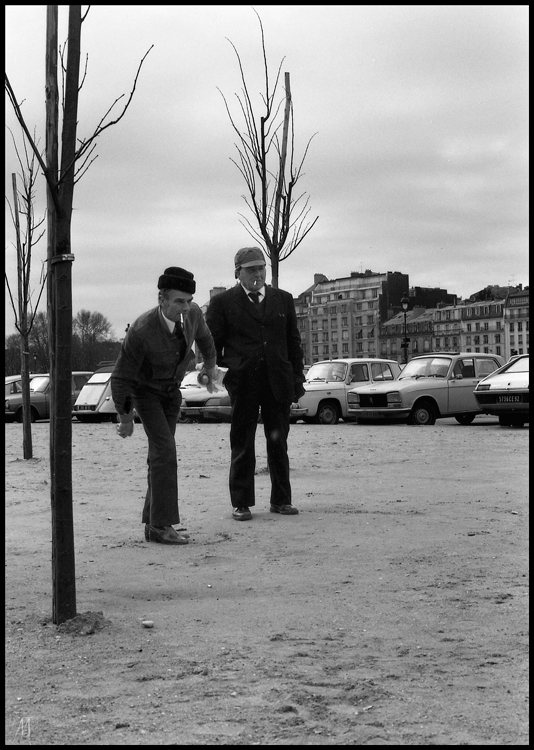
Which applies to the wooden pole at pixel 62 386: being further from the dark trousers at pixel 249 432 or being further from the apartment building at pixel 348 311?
the apartment building at pixel 348 311

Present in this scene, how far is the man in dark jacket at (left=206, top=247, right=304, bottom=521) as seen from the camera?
7793mm

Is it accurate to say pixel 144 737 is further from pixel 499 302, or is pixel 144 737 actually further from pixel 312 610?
pixel 499 302

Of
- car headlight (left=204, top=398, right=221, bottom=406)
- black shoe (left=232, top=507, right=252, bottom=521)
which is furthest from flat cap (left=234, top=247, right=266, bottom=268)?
car headlight (left=204, top=398, right=221, bottom=406)

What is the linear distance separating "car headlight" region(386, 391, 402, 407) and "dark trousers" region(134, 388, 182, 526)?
→ 15.9 meters

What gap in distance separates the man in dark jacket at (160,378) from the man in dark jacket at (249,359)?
87 cm

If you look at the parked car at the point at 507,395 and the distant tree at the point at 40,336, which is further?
the parked car at the point at 507,395

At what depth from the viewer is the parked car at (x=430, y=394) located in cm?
2245

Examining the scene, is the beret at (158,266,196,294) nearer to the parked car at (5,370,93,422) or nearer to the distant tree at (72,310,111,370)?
the parked car at (5,370,93,422)

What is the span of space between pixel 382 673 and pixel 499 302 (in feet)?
491

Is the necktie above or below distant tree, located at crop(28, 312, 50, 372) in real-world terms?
below

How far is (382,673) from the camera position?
12.7 feet

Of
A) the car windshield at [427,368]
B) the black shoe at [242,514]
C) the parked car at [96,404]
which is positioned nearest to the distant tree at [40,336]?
the parked car at [96,404]

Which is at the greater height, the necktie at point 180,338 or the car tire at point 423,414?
the necktie at point 180,338

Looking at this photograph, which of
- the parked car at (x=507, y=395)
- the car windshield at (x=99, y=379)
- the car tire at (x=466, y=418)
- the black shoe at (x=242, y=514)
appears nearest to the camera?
the black shoe at (x=242, y=514)
